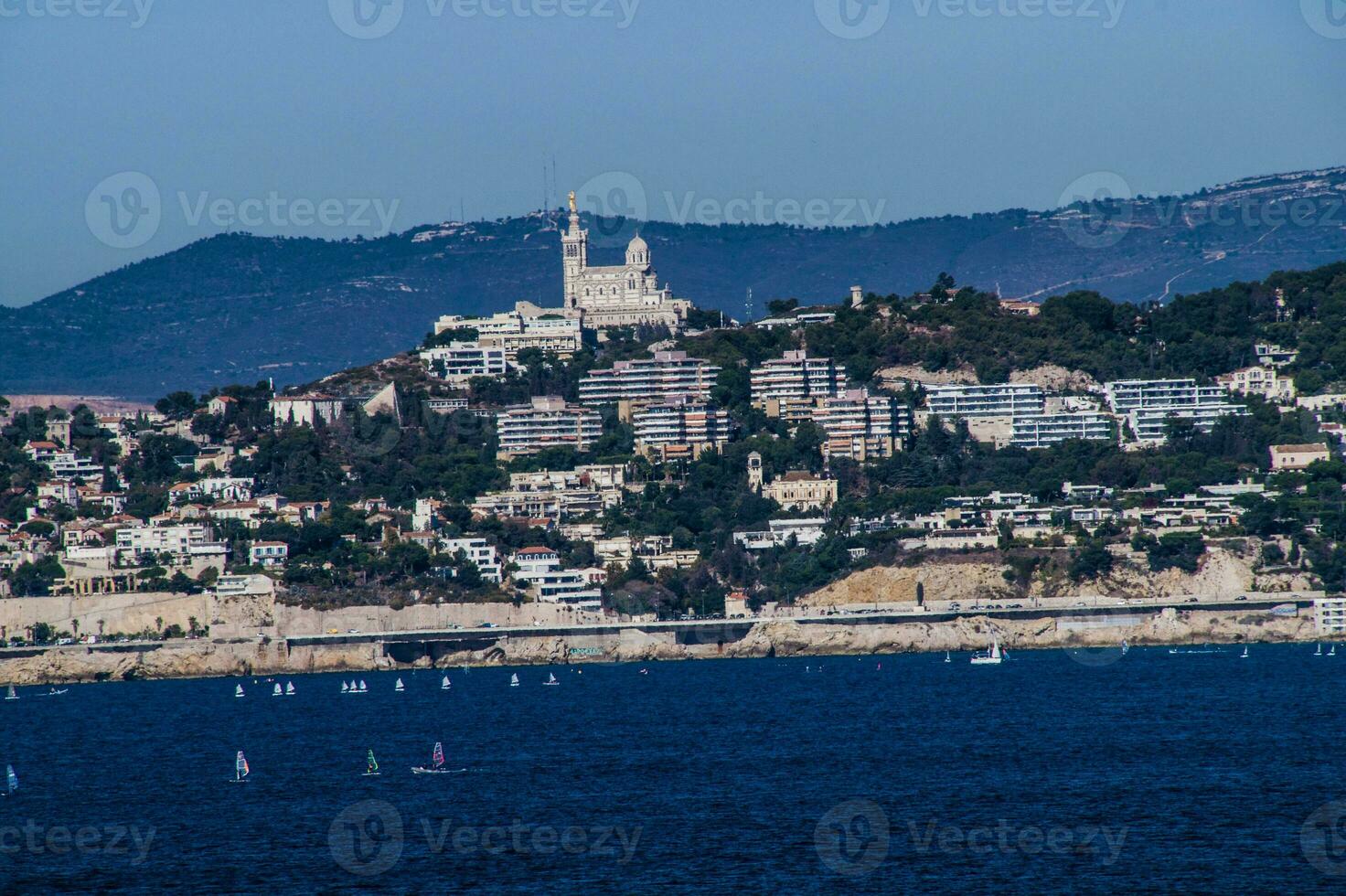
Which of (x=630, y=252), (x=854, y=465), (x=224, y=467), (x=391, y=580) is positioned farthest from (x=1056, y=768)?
(x=630, y=252)

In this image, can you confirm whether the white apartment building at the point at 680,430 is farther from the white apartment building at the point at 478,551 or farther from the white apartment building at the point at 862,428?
the white apartment building at the point at 478,551

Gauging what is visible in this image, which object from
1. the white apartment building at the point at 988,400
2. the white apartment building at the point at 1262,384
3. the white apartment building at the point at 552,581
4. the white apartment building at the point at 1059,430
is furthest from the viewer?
the white apartment building at the point at 1262,384

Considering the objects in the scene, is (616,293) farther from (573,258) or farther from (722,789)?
(722,789)

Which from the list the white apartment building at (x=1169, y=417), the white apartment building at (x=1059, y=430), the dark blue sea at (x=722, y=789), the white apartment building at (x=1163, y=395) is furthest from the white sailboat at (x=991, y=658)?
the white apartment building at (x=1163, y=395)

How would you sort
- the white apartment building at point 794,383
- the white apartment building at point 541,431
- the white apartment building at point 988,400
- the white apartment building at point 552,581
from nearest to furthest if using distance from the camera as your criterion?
1. the white apartment building at point 552,581
2. the white apartment building at point 988,400
3. the white apartment building at point 541,431
4. the white apartment building at point 794,383

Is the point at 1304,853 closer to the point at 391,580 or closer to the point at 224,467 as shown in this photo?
the point at 391,580

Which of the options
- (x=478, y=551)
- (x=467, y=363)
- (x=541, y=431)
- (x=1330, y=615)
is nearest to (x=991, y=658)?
(x=1330, y=615)
